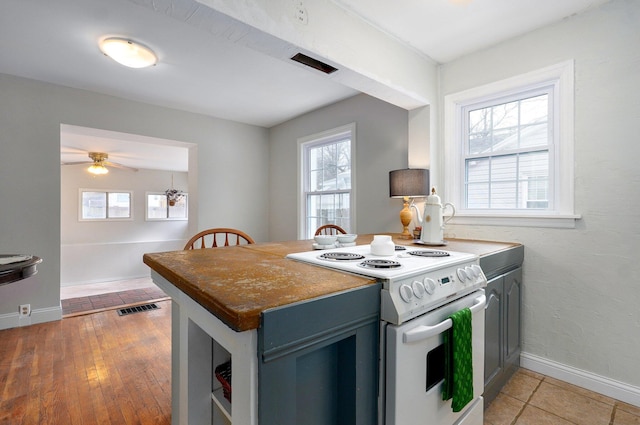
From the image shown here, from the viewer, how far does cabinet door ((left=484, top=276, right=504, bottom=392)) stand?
1.67 meters

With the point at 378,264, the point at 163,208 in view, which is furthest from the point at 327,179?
the point at 163,208

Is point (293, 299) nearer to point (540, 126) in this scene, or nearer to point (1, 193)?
point (540, 126)

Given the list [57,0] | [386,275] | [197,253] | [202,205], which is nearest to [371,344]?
[386,275]

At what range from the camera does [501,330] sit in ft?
6.02

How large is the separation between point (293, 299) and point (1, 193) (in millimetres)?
3560

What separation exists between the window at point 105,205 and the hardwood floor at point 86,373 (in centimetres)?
446

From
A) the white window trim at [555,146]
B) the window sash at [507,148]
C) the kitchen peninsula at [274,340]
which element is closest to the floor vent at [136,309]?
the kitchen peninsula at [274,340]

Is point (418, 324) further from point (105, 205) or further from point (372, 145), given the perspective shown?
point (105, 205)

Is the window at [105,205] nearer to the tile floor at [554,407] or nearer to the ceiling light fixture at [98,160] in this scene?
the ceiling light fixture at [98,160]

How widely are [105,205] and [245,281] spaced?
7472mm

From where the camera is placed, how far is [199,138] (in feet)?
12.8

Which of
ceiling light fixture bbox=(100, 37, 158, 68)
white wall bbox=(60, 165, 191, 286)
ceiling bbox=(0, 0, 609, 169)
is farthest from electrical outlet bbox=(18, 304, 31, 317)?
white wall bbox=(60, 165, 191, 286)

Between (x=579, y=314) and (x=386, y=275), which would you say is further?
(x=579, y=314)

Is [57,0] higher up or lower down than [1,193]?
higher up
